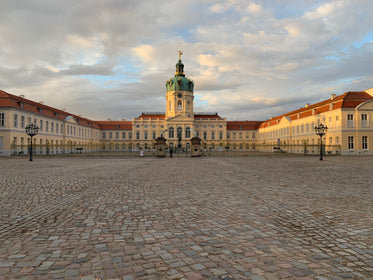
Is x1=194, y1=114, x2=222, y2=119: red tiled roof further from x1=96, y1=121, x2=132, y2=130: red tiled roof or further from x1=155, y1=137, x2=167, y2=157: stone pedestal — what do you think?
x1=155, y1=137, x2=167, y2=157: stone pedestal

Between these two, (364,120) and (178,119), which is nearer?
(364,120)

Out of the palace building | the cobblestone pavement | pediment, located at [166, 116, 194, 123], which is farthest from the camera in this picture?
pediment, located at [166, 116, 194, 123]

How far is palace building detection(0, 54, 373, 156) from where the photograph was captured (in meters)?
40.1

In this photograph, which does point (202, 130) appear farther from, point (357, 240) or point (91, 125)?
point (357, 240)

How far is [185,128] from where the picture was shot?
3378 inches

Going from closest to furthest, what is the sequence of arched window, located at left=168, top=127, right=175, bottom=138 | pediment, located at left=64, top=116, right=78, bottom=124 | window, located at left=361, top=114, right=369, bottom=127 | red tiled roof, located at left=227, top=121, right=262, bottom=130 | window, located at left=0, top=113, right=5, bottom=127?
window, located at left=0, top=113, right=5, bottom=127 < window, located at left=361, top=114, right=369, bottom=127 < pediment, located at left=64, top=116, right=78, bottom=124 < arched window, located at left=168, top=127, right=175, bottom=138 < red tiled roof, located at left=227, top=121, right=262, bottom=130

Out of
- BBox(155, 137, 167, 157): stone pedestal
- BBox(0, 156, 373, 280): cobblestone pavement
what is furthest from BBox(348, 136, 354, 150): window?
BBox(0, 156, 373, 280): cobblestone pavement

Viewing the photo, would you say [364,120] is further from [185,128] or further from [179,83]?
[179,83]

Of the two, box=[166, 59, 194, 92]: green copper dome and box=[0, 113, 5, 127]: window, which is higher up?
box=[166, 59, 194, 92]: green copper dome

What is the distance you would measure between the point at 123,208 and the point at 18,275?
127 inches

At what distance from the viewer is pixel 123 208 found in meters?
6.28

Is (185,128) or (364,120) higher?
(185,128)

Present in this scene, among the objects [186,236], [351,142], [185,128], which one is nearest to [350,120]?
[351,142]

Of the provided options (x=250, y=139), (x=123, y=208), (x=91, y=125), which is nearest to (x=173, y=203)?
(x=123, y=208)
